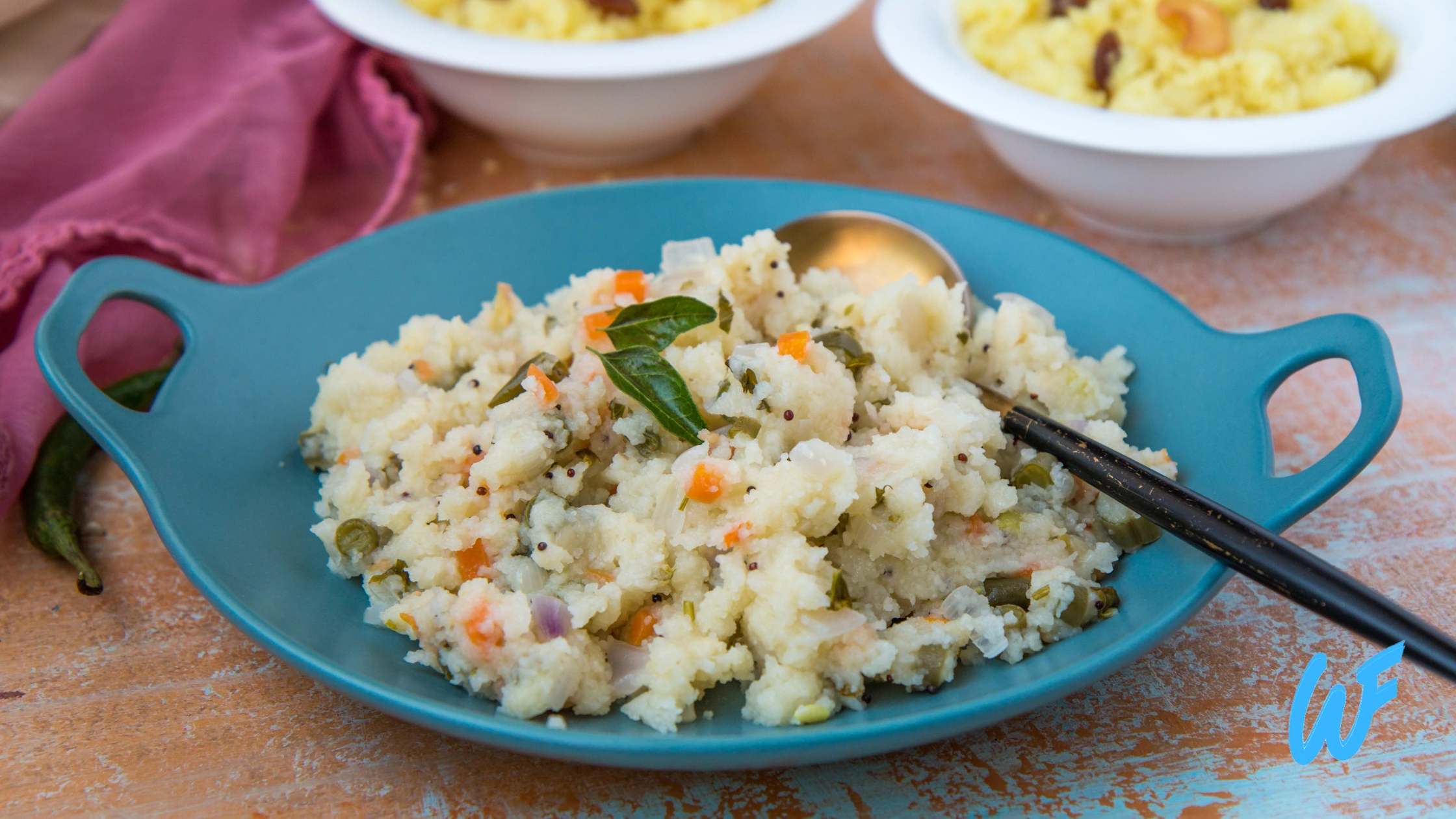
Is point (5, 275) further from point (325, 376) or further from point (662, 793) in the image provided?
point (662, 793)

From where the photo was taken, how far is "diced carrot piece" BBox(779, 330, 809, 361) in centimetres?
186

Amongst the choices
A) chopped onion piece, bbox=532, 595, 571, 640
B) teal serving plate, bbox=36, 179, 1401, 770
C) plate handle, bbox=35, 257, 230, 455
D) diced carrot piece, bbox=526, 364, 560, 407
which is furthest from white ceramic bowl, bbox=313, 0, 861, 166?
chopped onion piece, bbox=532, 595, 571, 640

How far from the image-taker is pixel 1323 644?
1.86 m

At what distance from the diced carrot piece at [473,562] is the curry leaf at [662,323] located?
0.42m

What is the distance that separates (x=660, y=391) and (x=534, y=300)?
0.82 metres

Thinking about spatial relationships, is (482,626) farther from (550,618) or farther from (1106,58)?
(1106,58)

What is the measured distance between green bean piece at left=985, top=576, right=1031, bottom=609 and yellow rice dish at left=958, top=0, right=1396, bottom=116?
154 centimetres

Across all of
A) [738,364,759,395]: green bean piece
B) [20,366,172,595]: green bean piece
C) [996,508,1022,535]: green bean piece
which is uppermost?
[738,364,759,395]: green bean piece

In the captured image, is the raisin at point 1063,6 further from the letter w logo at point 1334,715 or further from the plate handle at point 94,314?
the plate handle at point 94,314

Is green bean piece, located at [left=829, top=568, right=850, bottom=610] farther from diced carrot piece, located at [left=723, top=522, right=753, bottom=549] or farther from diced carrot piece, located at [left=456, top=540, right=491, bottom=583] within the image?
diced carrot piece, located at [left=456, top=540, right=491, bottom=583]

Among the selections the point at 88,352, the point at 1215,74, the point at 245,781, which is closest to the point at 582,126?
the point at 88,352

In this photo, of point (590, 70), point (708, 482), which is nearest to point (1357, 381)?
point (708, 482)

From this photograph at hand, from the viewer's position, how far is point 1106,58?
285 cm

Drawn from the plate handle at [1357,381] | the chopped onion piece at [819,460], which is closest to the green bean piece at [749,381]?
the chopped onion piece at [819,460]
